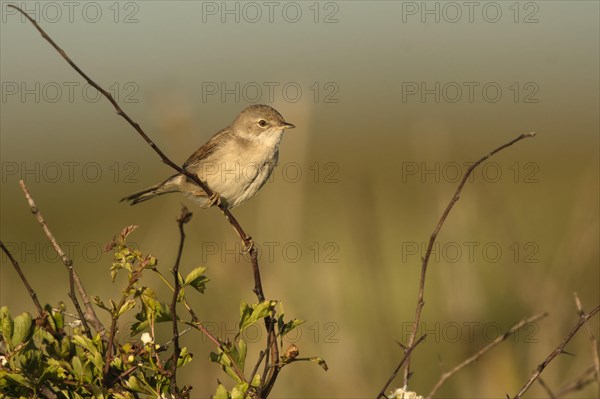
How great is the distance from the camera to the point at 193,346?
244 inches

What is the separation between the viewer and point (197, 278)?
7.27ft

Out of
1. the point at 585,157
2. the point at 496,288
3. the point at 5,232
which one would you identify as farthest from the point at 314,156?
the point at 496,288

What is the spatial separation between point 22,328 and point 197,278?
46cm

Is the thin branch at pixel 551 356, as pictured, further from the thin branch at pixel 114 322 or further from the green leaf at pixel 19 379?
the green leaf at pixel 19 379

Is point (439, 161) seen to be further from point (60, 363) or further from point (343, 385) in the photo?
point (60, 363)

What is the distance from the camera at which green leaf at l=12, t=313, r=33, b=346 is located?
2052 millimetres

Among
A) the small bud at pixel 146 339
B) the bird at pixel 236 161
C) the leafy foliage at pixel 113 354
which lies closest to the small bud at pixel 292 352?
the leafy foliage at pixel 113 354

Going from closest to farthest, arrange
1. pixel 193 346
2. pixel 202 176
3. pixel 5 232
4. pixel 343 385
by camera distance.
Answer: pixel 343 385 → pixel 202 176 → pixel 193 346 → pixel 5 232

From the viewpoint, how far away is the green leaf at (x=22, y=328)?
6.73 ft

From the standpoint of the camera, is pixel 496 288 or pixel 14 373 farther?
pixel 496 288

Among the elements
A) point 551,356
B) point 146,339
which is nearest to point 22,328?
point 146,339

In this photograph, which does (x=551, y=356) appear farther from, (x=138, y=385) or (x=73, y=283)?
(x=73, y=283)

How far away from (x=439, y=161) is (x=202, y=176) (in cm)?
A: 162

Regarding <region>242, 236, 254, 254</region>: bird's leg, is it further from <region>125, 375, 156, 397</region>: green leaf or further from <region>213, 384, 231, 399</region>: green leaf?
<region>213, 384, 231, 399</region>: green leaf
